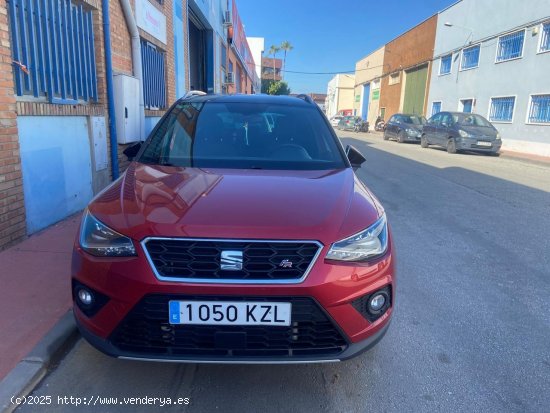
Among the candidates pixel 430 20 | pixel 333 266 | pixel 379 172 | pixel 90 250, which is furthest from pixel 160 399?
pixel 430 20

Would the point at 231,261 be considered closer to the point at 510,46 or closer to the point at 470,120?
the point at 470,120

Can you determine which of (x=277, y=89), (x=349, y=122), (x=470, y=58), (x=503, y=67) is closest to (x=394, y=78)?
(x=349, y=122)

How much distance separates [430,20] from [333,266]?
33840 millimetres

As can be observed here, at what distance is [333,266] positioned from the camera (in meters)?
2.13

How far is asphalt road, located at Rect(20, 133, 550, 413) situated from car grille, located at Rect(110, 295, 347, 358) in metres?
0.37

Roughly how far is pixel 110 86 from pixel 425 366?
5.92 meters

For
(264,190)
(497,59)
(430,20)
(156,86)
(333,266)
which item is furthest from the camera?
(430,20)

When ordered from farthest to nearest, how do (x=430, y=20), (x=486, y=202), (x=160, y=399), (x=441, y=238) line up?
(x=430, y=20), (x=486, y=202), (x=441, y=238), (x=160, y=399)

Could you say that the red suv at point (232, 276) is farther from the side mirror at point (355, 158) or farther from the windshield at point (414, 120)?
the windshield at point (414, 120)

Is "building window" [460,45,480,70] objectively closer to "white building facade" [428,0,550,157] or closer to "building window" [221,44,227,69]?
"white building facade" [428,0,550,157]

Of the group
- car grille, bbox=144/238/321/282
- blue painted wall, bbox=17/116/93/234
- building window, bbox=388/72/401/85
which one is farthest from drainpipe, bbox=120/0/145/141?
building window, bbox=388/72/401/85

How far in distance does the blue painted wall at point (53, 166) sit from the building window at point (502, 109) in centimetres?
2001

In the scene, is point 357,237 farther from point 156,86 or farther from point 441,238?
point 156,86

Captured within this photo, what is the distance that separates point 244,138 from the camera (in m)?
3.46
